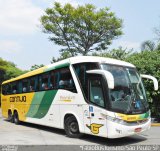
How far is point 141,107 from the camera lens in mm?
11453

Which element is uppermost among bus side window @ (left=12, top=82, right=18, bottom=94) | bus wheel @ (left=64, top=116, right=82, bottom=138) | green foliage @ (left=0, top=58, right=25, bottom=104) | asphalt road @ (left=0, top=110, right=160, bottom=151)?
green foliage @ (left=0, top=58, right=25, bottom=104)

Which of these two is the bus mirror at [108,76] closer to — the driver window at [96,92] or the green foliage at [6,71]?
the driver window at [96,92]

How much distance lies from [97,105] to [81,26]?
25.5 m

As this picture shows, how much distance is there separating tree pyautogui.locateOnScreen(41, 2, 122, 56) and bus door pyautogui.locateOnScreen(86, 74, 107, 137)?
24.5 meters

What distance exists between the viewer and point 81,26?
35.9 metres

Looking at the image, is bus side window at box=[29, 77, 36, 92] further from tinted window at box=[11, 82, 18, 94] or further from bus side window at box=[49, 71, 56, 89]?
tinted window at box=[11, 82, 18, 94]

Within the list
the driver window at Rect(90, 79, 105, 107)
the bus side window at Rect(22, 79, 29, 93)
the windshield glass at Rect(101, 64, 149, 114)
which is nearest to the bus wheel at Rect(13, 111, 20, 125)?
the bus side window at Rect(22, 79, 29, 93)

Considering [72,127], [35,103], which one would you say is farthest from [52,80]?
[72,127]

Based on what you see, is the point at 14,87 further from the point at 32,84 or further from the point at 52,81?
the point at 52,81

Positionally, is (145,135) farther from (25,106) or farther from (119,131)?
(25,106)

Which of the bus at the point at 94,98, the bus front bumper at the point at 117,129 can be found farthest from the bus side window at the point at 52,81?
the bus front bumper at the point at 117,129

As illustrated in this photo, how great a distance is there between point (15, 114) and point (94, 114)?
363 inches

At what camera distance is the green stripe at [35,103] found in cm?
1537

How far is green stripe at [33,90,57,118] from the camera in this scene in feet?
46.7
